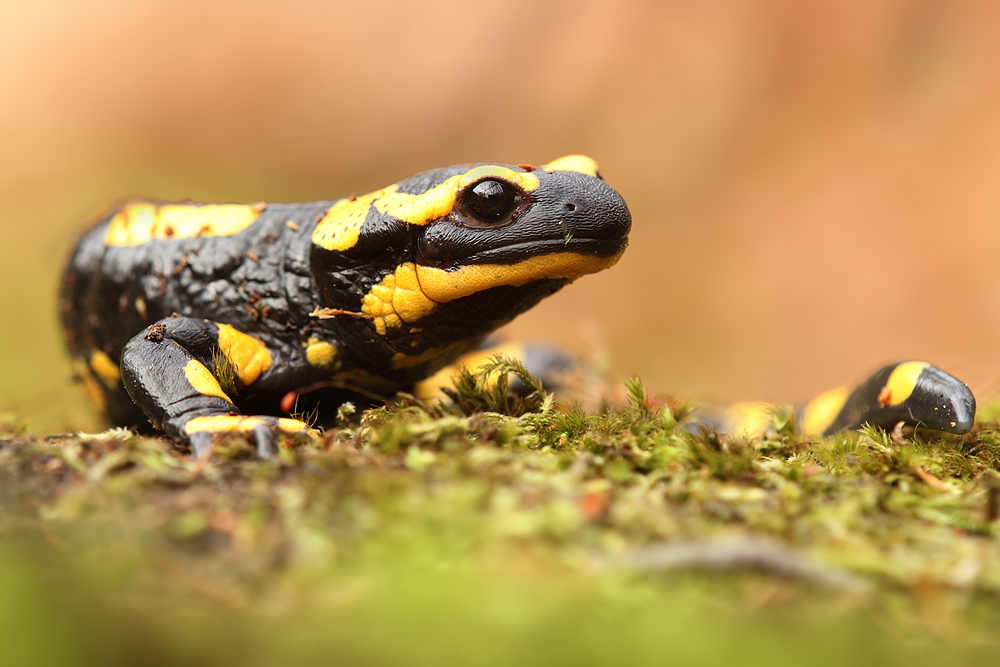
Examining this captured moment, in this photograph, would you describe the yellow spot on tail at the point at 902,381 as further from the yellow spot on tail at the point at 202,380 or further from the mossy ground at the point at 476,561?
the yellow spot on tail at the point at 202,380

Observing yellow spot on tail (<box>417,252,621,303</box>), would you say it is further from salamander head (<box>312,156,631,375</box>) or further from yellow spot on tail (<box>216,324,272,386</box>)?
yellow spot on tail (<box>216,324,272,386</box>)

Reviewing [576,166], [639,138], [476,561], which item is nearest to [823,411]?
[576,166]

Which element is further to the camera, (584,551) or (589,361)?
(589,361)

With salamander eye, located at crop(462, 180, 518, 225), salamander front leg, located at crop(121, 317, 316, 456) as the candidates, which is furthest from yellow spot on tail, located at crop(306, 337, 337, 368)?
salamander eye, located at crop(462, 180, 518, 225)

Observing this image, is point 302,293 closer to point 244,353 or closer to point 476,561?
point 244,353

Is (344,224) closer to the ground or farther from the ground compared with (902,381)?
farther from the ground

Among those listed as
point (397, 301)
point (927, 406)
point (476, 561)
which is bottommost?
point (927, 406)

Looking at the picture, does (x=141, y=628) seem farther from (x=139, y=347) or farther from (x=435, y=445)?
(x=139, y=347)

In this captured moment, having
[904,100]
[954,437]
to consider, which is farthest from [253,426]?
[904,100]
